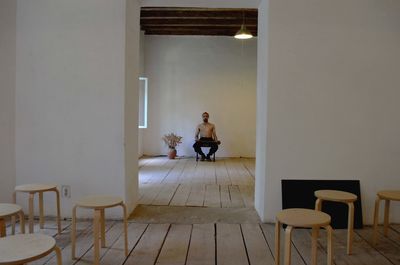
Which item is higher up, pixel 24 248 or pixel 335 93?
pixel 335 93

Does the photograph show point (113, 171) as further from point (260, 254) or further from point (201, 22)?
point (201, 22)

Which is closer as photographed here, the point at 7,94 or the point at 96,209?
the point at 96,209

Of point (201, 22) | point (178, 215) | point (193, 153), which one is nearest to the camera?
point (178, 215)

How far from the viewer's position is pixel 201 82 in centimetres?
998

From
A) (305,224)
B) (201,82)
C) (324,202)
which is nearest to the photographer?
(305,224)

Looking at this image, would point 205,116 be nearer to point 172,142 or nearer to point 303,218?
point 172,142

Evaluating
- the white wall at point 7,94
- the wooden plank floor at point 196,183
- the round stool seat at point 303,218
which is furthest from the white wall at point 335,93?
the white wall at point 7,94

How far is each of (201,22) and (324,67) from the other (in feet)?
16.4

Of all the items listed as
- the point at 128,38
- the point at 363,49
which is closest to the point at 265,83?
the point at 363,49

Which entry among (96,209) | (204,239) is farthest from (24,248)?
(204,239)

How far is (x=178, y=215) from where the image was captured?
4.04 meters

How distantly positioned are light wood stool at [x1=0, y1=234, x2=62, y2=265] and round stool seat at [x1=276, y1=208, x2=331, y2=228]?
55.0 inches

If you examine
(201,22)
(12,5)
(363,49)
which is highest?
(201,22)

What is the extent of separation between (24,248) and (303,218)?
166 cm
